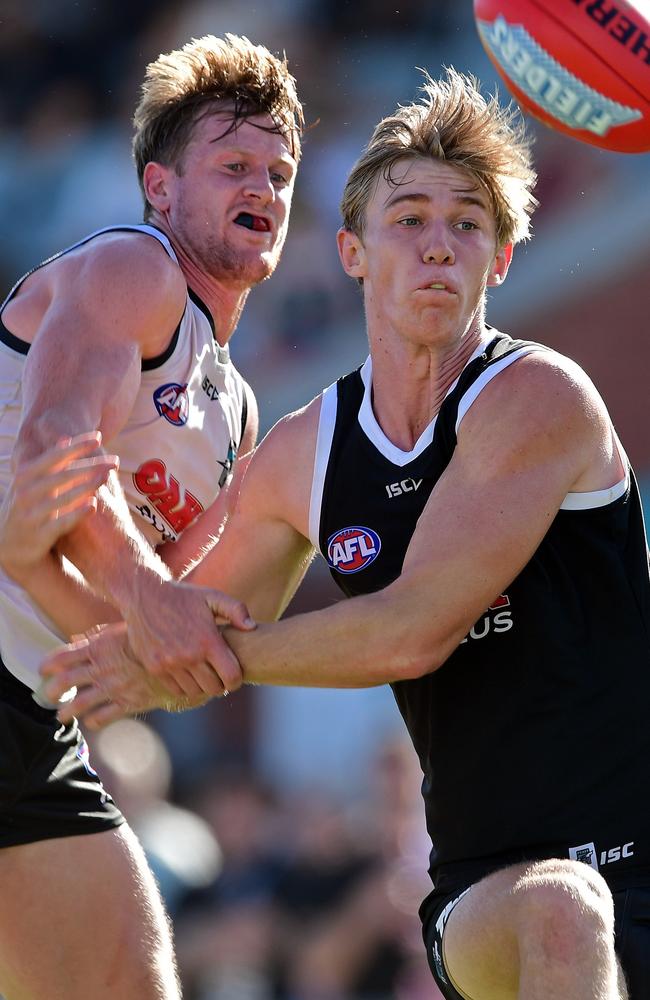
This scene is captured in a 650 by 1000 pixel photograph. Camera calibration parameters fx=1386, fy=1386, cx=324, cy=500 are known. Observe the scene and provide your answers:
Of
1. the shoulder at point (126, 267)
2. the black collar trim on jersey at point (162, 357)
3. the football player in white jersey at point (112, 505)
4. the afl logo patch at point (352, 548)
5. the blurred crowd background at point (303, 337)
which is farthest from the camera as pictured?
the blurred crowd background at point (303, 337)

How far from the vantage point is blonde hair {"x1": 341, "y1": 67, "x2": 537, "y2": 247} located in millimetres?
3959

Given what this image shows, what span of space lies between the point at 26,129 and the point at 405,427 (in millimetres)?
7803

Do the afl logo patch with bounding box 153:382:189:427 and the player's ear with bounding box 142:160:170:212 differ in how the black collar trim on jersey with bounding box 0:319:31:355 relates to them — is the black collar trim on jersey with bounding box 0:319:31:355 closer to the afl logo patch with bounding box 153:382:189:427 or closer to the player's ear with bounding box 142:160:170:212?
the afl logo patch with bounding box 153:382:189:427

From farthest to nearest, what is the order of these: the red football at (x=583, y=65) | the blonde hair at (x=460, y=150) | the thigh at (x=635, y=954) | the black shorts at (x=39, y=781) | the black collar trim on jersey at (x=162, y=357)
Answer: the red football at (x=583, y=65) < the black collar trim on jersey at (x=162, y=357) < the black shorts at (x=39, y=781) < the blonde hair at (x=460, y=150) < the thigh at (x=635, y=954)

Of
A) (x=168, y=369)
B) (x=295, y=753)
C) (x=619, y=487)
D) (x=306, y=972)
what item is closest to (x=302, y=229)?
(x=295, y=753)

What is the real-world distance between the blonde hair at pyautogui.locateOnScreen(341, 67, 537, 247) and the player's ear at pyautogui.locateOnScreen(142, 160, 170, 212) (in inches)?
40.7

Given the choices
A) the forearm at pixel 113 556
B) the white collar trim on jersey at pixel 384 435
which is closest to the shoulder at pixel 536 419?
the white collar trim on jersey at pixel 384 435

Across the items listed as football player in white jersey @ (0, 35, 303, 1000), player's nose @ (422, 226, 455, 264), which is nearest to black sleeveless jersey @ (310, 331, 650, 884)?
player's nose @ (422, 226, 455, 264)

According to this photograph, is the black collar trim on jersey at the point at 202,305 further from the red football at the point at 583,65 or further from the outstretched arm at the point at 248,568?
the red football at the point at 583,65

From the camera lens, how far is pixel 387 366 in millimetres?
3920

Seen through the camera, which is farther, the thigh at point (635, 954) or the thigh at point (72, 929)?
the thigh at point (72, 929)

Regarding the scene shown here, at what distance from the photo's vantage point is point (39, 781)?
13.5 feet

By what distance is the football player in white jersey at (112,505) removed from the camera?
3857mm

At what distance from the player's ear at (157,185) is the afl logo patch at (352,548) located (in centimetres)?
176
